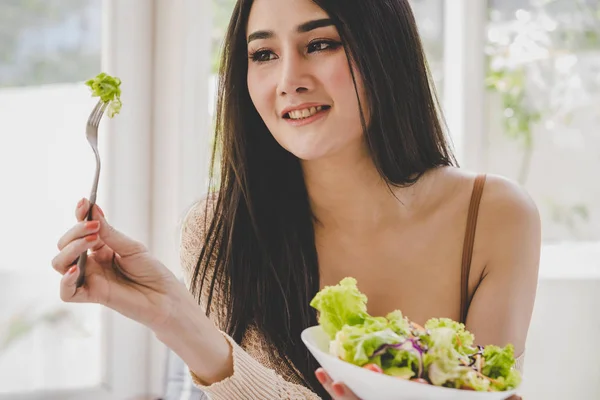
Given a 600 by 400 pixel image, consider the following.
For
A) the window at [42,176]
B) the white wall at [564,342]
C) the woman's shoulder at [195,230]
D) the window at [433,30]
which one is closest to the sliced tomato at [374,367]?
the woman's shoulder at [195,230]

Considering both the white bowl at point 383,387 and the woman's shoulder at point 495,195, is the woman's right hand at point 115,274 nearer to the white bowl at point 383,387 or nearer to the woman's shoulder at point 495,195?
the white bowl at point 383,387

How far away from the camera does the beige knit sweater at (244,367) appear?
1.33 metres

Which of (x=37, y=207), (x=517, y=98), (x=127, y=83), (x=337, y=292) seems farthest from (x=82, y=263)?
(x=517, y=98)

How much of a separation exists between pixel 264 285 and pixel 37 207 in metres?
1.27

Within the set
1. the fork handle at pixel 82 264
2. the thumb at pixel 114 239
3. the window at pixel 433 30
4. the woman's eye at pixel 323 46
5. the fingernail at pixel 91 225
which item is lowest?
the fork handle at pixel 82 264

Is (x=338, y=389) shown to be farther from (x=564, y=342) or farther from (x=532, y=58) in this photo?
(x=532, y=58)

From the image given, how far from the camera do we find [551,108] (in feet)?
11.6

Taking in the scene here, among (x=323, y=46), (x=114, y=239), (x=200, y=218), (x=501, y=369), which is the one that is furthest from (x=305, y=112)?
(x=501, y=369)

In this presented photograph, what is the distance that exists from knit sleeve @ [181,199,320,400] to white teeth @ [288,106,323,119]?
16.1 inches

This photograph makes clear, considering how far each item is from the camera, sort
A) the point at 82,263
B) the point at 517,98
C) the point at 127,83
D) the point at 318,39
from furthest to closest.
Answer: the point at 517,98 < the point at 127,83 < the point at 318,39 < the point at 82,263

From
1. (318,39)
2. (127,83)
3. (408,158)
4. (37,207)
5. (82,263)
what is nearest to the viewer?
(82,263)

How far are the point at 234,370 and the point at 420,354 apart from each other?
1.42 feet

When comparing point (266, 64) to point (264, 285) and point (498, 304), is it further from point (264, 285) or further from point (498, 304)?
point (498, 304)

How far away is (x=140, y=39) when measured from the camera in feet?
10.3
